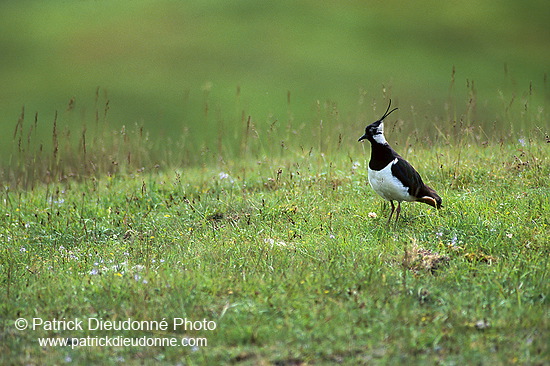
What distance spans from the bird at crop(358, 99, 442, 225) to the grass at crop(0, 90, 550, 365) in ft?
0.85

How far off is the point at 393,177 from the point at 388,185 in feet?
0.27

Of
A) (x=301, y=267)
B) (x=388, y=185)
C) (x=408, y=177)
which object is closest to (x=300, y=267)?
(x=301, y=267)

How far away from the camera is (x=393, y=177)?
17.9ft

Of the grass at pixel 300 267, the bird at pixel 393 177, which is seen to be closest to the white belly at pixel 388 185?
the bird at pixel 393 177

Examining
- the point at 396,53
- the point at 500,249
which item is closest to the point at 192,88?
the point at 396,53

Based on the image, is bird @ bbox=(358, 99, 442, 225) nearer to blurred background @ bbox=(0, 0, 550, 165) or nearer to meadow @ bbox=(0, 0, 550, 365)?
meadow @ bbox=(0, 0, 550, 365)

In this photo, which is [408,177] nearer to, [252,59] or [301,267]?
[301,267]

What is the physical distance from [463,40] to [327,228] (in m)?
12.6

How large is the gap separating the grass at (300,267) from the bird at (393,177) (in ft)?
0.85

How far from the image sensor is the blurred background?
13703 millimetres

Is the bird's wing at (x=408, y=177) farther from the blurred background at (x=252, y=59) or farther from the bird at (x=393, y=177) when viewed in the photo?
the blurred background at (x=252, y=59)

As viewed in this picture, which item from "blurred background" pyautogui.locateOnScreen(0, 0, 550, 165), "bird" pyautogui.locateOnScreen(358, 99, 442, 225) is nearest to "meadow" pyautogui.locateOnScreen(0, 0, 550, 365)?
"bird" pyautogui.locateOnScreen(358, 99, 442, 225)

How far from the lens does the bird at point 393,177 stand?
548 cm

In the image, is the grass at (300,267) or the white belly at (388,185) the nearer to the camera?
the grass at (300,267)
